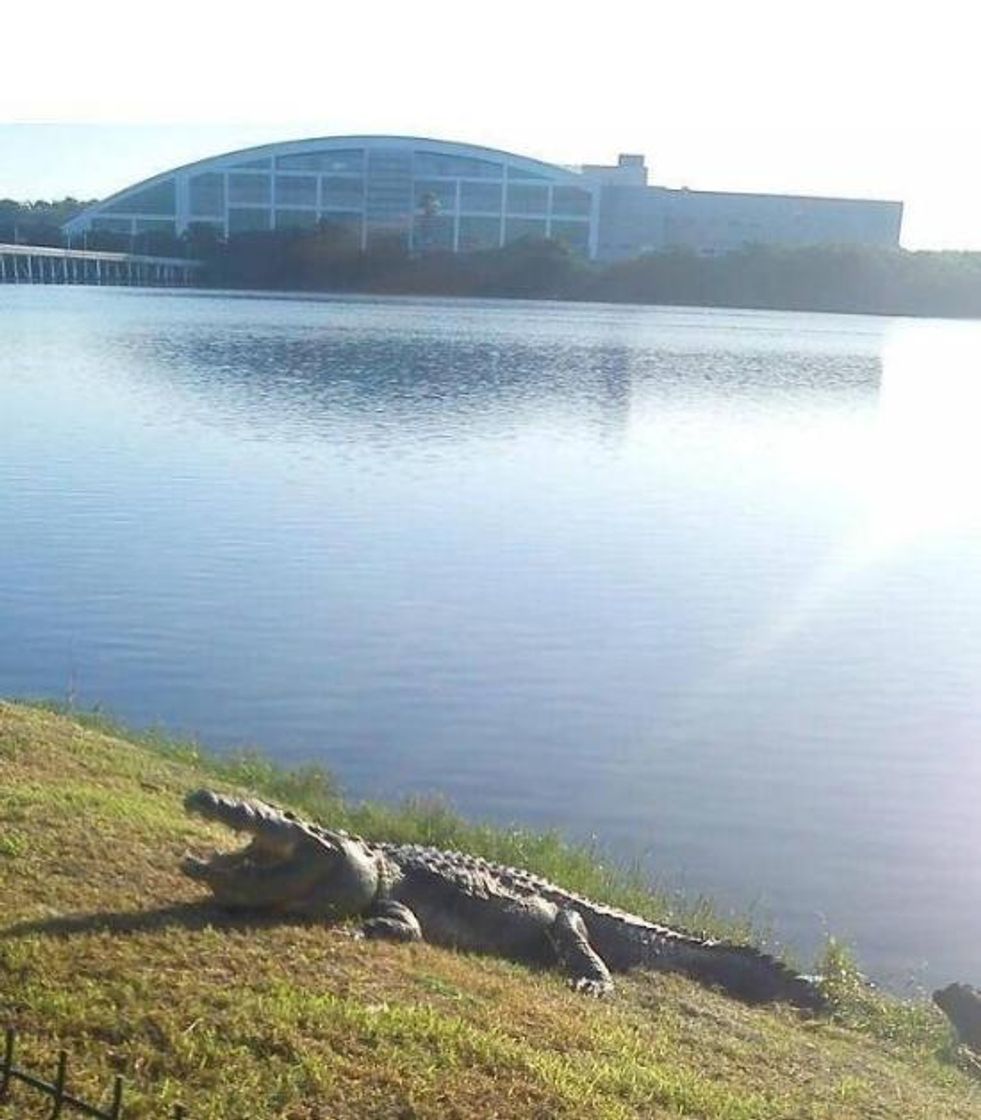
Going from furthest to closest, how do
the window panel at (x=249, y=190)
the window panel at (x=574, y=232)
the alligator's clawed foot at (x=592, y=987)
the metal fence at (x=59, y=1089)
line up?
the window panel at (x=574, y=232) < the window panel at (x=249, y=190) < the alligator's clawed foot at (x=592, y=987) < the metal fence at (x=59, y=1089)

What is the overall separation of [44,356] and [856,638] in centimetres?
3081

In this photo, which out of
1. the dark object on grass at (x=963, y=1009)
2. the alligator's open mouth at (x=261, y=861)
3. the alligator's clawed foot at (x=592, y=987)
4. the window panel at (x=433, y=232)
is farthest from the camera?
the window panel at (x=433, y=232)

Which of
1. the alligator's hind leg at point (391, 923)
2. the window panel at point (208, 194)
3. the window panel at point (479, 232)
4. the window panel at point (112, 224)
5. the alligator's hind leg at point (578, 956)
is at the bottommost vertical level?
the alligator's hind leg at point (578, 956)

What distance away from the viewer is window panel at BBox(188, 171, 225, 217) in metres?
114

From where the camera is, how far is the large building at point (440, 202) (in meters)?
113

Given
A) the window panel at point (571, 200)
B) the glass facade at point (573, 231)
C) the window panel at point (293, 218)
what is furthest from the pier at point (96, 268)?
the window panel at point (571, 200)

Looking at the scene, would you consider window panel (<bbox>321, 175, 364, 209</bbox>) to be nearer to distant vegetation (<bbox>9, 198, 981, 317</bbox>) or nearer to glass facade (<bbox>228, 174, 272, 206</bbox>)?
glass facade (<bbox>228, 174, 272, 206</bbox>)

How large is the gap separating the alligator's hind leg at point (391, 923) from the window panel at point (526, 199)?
367 feet

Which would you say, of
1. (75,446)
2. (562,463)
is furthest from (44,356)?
(562,463)

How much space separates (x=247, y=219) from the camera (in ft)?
375

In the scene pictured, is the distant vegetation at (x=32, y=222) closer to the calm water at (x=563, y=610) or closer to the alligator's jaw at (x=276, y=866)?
the calm water at (x=563, y=610)

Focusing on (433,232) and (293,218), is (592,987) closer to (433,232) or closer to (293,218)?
(433,232)

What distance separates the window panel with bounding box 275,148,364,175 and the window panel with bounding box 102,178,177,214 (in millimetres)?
8515

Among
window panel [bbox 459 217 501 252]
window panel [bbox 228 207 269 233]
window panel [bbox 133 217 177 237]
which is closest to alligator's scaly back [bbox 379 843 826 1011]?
window panel [bbox 459 217 501 252]
